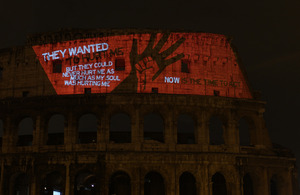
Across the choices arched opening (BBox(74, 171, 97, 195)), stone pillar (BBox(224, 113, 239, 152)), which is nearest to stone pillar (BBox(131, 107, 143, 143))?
arched opening (BBox(74, 171, 97, 195))

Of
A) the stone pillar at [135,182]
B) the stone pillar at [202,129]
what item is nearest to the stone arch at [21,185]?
the stone pillar at [135,182]

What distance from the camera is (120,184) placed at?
35531 mm

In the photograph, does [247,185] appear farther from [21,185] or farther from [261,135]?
[21,185]

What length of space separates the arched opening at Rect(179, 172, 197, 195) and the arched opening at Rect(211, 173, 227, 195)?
1.85m

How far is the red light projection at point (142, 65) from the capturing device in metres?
35.3

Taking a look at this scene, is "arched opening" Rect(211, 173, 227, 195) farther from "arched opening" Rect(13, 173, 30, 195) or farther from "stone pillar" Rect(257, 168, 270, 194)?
"arched opening" Rect(13, 173, 30, 195)

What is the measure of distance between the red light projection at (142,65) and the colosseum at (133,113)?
0.29 ft

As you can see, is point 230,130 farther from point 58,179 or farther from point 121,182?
point 58,179

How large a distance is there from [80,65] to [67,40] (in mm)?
2690

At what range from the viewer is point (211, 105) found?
1382 inches

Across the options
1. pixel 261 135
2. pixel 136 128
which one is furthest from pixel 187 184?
pixel 261 135

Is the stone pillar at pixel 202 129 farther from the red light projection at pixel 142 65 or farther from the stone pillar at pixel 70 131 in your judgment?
the stone pillar at pixel 70 131

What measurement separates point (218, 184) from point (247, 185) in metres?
3.18

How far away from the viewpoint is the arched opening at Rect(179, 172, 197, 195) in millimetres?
36031
